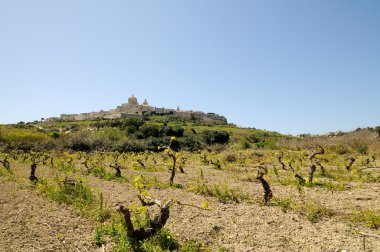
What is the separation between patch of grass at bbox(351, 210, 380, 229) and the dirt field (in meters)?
0.12

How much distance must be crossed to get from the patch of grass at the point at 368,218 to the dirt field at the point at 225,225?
0.12 m

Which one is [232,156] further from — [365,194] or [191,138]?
[191,138]

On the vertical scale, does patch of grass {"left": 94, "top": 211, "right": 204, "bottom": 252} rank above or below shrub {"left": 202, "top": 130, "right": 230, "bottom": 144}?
below

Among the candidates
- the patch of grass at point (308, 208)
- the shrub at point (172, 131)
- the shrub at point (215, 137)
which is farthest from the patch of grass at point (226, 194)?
the shrub at point (172, 131)

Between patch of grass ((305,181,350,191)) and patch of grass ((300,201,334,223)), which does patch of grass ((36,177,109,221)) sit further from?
patch of grass ((305,181,350,191))

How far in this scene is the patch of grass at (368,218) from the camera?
19.0 feet

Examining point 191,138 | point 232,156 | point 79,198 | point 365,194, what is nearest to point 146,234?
point 79,198

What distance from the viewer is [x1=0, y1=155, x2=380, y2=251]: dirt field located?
5039 mm

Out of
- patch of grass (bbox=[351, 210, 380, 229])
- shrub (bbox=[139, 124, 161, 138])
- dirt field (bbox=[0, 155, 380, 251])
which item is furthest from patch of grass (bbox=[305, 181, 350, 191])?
shrub (bbox=[139, 124, 161, 138])

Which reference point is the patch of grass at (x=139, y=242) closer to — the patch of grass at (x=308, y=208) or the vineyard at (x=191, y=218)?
the vineyard at (x=191, y=218)

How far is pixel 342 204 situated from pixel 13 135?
39.6 m

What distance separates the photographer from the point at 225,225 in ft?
19.4

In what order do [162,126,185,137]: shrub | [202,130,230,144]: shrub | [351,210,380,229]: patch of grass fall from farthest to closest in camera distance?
[162,126,185,137]: shrub
[202,130,230,144]: shrub
[351,210,380,229]: patch of grass

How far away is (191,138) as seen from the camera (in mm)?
35719
